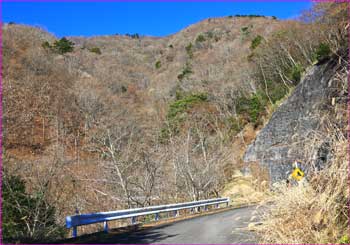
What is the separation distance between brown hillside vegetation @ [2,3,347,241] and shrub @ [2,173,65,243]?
19cm

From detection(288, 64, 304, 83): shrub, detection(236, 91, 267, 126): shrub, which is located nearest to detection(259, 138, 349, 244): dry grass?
detection(288, 64, 304, 83): shrub

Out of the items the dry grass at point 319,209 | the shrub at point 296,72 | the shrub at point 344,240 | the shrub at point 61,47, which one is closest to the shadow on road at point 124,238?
the dry grass at point 319,209

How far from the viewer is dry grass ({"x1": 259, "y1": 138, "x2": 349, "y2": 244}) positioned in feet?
20.4

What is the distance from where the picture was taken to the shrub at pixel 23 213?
1256 cm

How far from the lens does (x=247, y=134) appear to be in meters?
37.0

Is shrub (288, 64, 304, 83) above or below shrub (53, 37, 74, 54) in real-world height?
below

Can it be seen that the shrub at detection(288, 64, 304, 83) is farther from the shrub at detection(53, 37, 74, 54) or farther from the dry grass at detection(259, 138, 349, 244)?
the shrub at detection(53, 37, 74, 54)

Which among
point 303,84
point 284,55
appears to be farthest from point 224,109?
point 303,84

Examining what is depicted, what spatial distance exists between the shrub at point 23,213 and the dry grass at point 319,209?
871 centimetres

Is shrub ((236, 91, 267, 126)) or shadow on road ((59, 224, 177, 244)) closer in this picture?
shadow on road ((59, 224, 177, 244))

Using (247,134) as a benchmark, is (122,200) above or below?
below

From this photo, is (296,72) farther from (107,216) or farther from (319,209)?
(319,209)

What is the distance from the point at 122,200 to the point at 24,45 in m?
50.3

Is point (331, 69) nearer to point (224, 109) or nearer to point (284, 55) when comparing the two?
point (284, 55)
